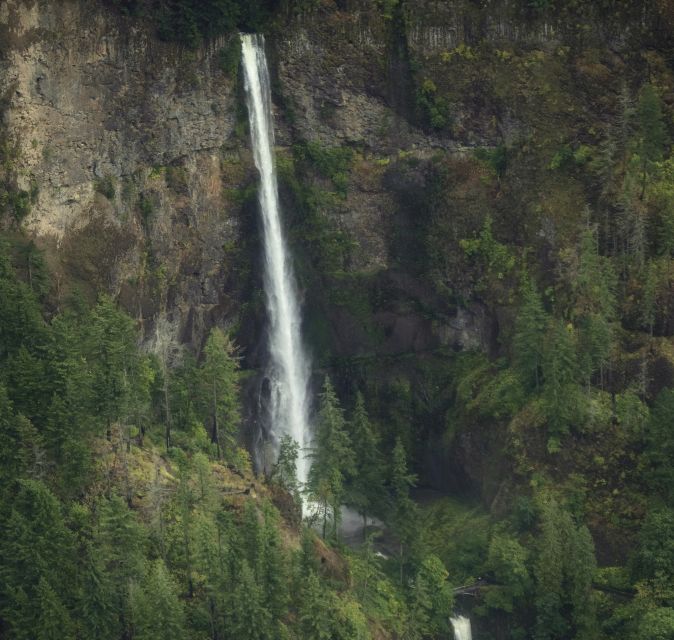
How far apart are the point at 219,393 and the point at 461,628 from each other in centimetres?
2057

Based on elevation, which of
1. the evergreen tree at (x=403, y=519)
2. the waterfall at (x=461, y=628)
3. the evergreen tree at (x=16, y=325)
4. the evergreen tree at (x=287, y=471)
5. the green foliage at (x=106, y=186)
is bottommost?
the waterfall at (x=461, y=628)

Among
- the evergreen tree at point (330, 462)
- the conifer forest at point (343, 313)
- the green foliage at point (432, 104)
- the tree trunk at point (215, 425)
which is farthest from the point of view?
the green foliage at point (432, 104)

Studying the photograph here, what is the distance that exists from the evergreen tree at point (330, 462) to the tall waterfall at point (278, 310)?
29.9 feet

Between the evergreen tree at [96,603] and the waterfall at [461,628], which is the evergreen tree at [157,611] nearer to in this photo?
the evergreen tree at [96,603]

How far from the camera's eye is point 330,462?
101125 millimetres

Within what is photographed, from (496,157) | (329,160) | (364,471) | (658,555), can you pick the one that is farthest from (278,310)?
(658,555)

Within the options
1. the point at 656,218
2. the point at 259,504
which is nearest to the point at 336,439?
the point at 259,504

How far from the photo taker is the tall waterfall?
366 feet

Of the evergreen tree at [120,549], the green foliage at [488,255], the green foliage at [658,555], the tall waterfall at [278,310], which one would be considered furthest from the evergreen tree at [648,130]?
the evergreen tree at [120,549]

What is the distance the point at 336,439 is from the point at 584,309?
721 inches

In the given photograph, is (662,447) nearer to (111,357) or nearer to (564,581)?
(564,581)

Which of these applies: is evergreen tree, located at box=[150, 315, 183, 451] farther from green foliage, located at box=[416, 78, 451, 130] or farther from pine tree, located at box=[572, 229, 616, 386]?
pine tree, located at box=[572, 229, 616, 386]

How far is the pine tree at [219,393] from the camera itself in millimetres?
98125

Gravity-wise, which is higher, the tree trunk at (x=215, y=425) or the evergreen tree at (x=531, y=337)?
the evergreen tree at (x=531, y=337)
